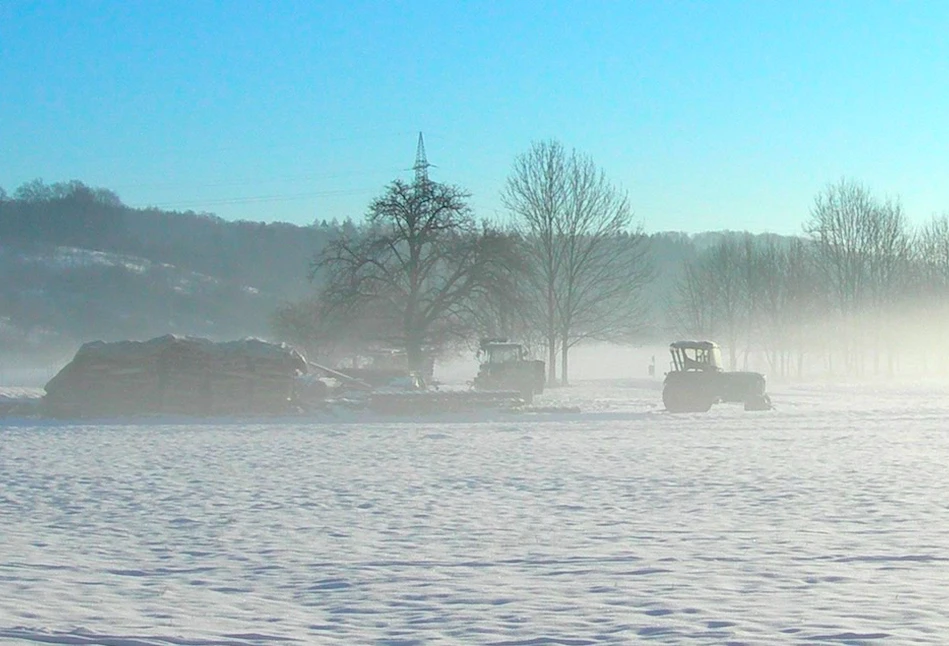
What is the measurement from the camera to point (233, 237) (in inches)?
5069

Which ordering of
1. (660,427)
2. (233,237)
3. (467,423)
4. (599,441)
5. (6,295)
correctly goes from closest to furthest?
(599,441)
(660,427)
(467,423)
(6,295)
(233,237)

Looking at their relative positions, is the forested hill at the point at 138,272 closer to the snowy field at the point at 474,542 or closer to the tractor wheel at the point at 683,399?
the tractor wheel at the point at 683,399

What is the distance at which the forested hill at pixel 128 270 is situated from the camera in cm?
9150

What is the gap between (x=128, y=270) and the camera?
4134 inches

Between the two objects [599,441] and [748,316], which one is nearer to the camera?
[599,441]

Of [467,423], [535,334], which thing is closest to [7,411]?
[467,423]

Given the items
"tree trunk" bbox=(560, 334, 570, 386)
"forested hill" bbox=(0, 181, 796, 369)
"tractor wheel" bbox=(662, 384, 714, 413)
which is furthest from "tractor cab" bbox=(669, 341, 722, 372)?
"forested hill" bbox=(0, 181, 796, 369)

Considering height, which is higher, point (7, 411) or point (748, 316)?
point (748, 316)

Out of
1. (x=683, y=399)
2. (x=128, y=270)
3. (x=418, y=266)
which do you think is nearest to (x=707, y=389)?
(x=683, y=399)

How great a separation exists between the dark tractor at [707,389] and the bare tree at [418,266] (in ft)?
42.1

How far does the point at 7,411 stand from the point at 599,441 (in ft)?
56.3

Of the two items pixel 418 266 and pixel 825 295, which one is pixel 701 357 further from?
pixel 825 295

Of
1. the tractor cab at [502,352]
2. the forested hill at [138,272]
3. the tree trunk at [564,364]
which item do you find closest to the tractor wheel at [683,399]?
the tractor cab at [502,352]

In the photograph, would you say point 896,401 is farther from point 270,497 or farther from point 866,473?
point 270,497
